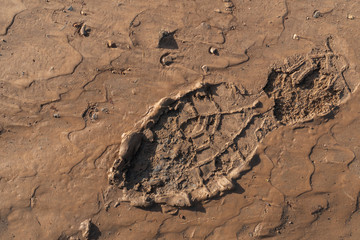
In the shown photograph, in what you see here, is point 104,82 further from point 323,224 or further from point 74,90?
point 323,224

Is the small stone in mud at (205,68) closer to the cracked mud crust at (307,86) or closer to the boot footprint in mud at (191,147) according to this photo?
the boot footprint in mud at (191,147)

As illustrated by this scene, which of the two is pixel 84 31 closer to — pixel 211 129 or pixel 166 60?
pixel 166 60

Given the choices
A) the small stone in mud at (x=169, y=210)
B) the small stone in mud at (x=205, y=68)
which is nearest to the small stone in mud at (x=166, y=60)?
the small stone in mud at (x=205, y=68)

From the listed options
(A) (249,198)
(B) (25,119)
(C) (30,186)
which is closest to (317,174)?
(A) (249,198)

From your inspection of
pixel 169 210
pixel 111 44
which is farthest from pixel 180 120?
pixel 111 44

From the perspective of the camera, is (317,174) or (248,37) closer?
(317,174)

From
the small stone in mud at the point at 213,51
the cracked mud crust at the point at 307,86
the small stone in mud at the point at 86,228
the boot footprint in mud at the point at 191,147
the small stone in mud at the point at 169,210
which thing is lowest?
the small stone in mud at the point at 86,228
